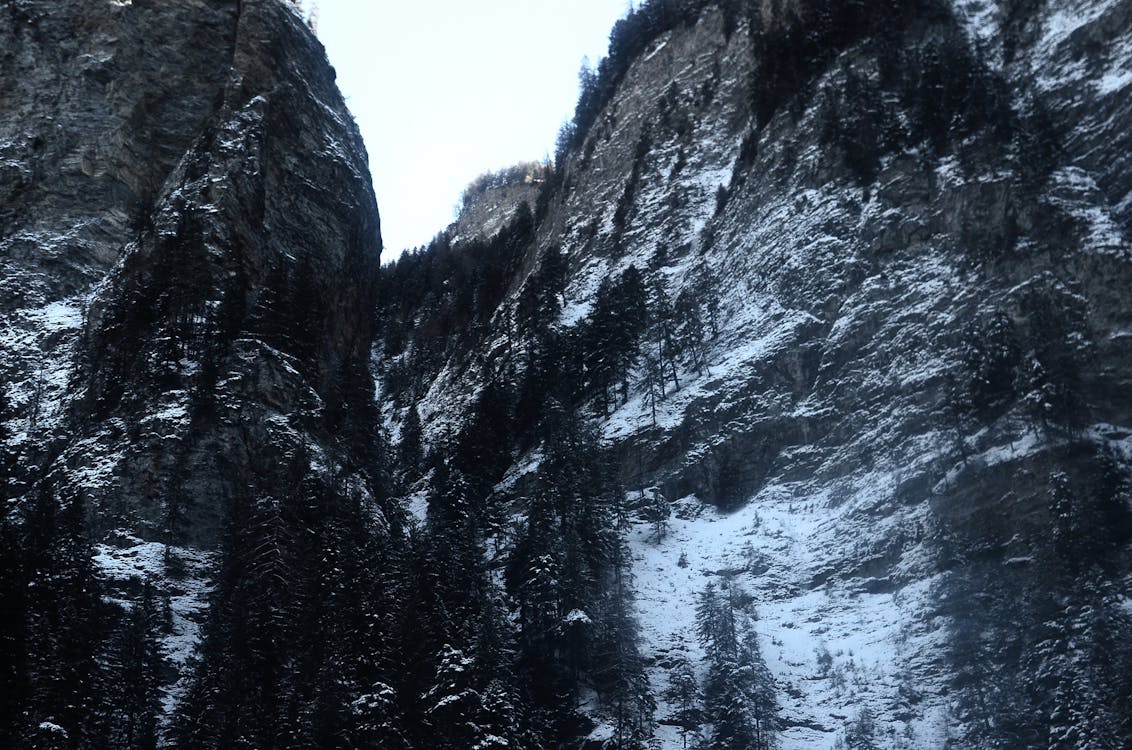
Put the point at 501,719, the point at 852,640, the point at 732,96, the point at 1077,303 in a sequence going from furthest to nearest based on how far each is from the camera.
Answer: the point at 732,96 < the point at 1077,303 < the point at 852,640 < the point at 501,719

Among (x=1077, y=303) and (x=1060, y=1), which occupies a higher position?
(x=1060, y=1)

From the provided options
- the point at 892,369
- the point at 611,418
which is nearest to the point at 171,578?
the point at 611,418

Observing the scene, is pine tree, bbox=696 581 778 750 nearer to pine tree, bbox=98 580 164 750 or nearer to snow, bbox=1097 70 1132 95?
pine tree, bbox=98 580 164 750

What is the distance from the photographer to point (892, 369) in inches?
2559

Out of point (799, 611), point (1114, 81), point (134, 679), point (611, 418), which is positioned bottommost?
point (134, 679)

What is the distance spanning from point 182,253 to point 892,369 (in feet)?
138

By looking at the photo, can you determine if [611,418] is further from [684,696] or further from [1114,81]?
[1114,81]

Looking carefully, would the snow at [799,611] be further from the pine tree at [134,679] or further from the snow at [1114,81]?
the snow at [1114,81]

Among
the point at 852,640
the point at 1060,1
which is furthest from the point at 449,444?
the point at 1060,1

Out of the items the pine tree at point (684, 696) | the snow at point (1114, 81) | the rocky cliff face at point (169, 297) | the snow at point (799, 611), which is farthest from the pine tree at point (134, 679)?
the snow at point (1114, 81)

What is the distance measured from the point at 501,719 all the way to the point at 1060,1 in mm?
59488

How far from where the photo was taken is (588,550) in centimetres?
6353

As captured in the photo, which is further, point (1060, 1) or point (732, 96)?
point (732, 96)

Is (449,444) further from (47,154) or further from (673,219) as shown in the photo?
(47,154)
